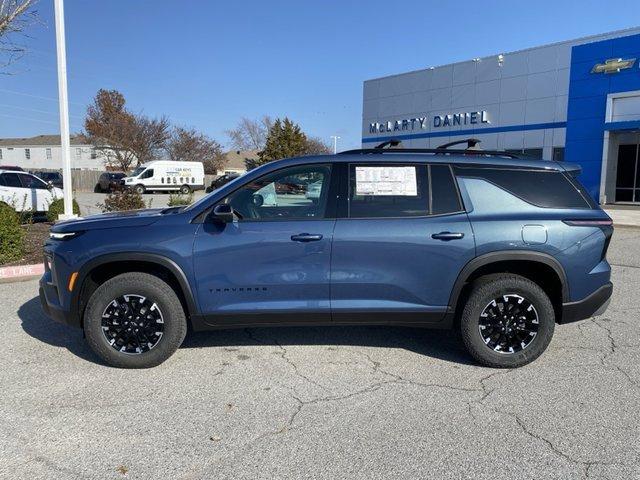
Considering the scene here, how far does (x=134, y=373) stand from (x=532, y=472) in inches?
119

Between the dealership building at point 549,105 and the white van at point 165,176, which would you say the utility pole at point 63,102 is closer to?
the dealership building at point 549,105

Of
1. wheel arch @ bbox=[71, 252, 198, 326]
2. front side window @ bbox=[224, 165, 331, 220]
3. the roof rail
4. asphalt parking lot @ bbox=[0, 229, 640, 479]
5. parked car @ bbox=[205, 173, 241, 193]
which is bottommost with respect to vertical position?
asphalt parking lot @ bbox=[0, 229, 640, 479]

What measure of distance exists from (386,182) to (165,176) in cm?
3700

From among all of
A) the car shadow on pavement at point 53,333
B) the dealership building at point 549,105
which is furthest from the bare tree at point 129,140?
the car shadow on pavement at point 53,333

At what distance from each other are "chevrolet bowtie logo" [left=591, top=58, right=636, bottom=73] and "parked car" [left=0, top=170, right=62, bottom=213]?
22.9 m

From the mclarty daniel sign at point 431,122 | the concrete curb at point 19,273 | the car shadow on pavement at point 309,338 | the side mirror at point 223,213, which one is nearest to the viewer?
the side mirror at point 223,213

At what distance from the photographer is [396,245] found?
4.06m

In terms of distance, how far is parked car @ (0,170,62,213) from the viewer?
13.8 metres

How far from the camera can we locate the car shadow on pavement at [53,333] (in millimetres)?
4598

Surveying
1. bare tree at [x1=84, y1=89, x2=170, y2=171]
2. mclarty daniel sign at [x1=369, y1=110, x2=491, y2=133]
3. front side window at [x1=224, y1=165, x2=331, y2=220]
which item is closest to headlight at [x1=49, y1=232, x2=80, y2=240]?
front side window at [x1=224, y1=165, x2=331, y2=220]

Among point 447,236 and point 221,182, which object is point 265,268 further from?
point 221,182

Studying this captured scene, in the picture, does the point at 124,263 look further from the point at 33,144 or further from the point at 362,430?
the point at 33,144

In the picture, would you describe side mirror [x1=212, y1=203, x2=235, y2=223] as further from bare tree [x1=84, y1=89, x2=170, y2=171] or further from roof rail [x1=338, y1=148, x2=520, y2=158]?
bare tree [x1=84, y1=89, x2=170, y2=171]

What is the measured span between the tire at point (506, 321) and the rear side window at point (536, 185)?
69 cm
